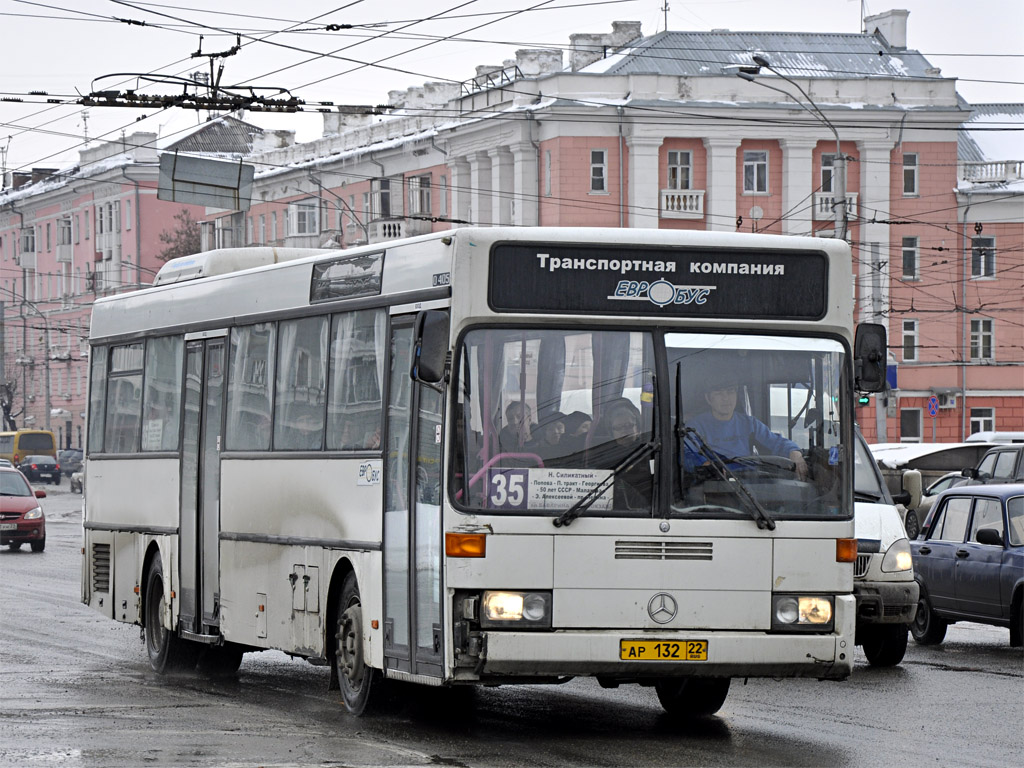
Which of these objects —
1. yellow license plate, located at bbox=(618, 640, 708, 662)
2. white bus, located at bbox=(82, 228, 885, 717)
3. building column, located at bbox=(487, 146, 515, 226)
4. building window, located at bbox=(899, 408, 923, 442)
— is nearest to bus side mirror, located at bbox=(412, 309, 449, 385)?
white bus, located at bbox=(82, 228, 885, 717)

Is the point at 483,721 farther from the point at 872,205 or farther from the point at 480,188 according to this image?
the point at 480,188

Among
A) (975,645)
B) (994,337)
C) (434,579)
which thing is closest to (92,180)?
(994,337)

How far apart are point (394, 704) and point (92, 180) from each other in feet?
276

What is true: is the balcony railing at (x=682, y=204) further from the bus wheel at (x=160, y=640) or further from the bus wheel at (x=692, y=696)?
the bus wheel at (x=692, y=696)

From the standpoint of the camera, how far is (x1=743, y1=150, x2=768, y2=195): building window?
208 feet

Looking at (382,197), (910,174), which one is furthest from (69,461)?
(910,174)

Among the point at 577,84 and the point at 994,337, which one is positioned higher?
the point at 577,84

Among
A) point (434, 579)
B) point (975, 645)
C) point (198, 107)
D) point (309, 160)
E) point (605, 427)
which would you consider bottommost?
point (975, 645)

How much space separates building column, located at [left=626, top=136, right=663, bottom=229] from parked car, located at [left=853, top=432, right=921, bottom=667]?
46.0 metres

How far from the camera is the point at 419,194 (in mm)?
69188

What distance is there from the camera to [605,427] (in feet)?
34.5

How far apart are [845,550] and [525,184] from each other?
53.3 metres

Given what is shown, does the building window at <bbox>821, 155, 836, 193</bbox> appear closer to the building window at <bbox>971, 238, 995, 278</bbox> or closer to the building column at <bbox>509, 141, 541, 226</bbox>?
the building window at <bbox>971, 238, 995, 278</bbox>

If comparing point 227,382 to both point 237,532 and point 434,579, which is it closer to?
point 237,532
